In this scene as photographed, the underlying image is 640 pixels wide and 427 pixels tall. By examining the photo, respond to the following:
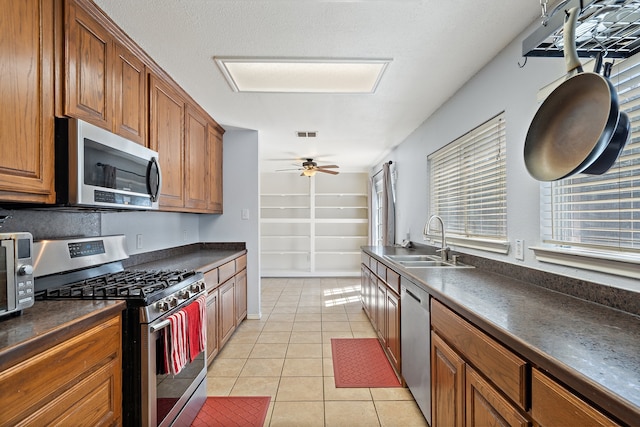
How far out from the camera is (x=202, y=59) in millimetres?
2127

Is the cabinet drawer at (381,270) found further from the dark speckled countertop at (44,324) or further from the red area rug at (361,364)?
the dark speckled countertop at (44,324)

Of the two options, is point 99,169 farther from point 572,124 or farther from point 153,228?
point 572,124

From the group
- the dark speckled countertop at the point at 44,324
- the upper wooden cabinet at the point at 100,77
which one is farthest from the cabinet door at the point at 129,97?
the dark speckled countertop at the point at 44,324

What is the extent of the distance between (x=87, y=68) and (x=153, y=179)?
0.71 m

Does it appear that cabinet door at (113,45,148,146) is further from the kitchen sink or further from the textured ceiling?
the kitchen sink

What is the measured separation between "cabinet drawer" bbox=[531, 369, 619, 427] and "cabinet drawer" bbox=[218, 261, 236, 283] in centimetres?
243

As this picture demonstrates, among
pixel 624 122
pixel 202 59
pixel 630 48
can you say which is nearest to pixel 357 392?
pixel 624 122

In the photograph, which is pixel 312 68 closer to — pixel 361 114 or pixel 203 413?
pixel 361 114

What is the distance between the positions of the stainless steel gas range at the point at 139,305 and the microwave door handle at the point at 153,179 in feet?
1.36

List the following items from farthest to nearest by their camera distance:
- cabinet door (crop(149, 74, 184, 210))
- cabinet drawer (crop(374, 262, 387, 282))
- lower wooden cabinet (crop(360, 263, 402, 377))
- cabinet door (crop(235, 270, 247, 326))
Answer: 1. cabinet door (crop(235, 270, 247, 326))
2. cabinet drawer (crop(374, 262, 387, 282))
3. lower wooden cabinet (crop(360, 263, 402, 377))
4. cabinet door (crop(149, 74, 184, 210))

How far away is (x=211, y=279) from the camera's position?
2588mm

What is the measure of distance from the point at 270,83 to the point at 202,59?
0.62 m

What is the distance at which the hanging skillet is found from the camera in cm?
97

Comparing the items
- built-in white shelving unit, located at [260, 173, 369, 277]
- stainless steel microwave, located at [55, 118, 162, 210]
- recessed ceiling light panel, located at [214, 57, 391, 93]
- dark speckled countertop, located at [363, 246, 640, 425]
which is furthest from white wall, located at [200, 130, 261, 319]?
built-in white shelving unit, located at [260, 173, 369, 277]
